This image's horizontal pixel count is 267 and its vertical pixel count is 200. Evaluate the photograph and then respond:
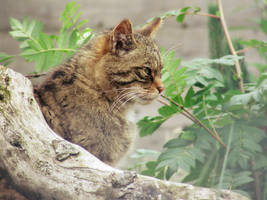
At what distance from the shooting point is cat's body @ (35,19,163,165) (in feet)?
5.19

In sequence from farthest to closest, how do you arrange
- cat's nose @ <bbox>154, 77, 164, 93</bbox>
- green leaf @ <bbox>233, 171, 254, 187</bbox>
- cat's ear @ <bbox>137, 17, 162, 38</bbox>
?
cat's ear @ <bbox>137, 17, 162, 38</bbox> → cat's nose @ <bbox>154, 77, 164, 93</bbox> → green leaf @ <bbox>233, 171, 254, 187</bbox>

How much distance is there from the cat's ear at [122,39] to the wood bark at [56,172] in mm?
602

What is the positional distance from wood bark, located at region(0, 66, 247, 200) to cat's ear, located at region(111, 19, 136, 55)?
602mm

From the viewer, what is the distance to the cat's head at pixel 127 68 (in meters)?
1.72

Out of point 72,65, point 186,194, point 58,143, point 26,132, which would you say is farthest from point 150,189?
point 72,65

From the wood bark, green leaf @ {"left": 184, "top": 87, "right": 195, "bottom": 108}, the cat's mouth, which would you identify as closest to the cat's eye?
the cat's mouth

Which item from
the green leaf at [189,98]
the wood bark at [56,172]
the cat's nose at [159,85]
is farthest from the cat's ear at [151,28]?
the wood bark at [56,172]

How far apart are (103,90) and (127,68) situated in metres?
0.17

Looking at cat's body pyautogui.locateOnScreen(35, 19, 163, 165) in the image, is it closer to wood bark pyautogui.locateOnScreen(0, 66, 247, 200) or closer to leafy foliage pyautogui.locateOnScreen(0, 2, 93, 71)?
leafy foliage pyautogui.locateOnScreen(0, 2, 93, 71)

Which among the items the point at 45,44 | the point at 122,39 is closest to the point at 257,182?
the point at 122,39

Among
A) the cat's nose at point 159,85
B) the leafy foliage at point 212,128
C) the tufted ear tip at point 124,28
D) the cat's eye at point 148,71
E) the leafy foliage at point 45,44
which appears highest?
the tufted ear tip at point 124,28

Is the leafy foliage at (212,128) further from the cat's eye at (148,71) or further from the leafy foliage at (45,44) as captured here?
the leafy foliage at (45,44)

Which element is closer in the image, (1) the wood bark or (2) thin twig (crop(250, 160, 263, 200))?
(1) the wood bark

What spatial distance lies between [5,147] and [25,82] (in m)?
0.32
